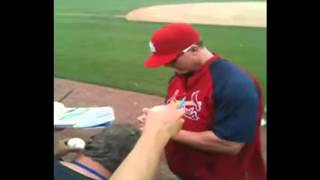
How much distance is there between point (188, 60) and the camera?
2.01 m

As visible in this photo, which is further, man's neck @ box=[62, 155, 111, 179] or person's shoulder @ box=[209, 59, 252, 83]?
person's shoulder @ box=[209, 59, 252, 83]

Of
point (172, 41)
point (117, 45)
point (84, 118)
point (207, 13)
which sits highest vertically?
point (172, 41)

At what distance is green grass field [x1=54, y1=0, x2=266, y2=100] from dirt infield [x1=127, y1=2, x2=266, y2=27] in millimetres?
140

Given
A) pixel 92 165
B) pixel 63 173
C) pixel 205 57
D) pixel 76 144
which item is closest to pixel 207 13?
pixel 205 57

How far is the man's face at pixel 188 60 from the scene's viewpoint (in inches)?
78.6

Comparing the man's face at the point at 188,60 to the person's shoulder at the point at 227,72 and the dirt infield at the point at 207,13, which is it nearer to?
the person's shoulder at the point at 227,72

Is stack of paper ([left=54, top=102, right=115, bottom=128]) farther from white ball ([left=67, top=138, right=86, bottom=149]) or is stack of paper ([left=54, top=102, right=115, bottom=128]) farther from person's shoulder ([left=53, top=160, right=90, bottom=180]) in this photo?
person's shoulder ([left=53, top=160, right=90, bottom=180])

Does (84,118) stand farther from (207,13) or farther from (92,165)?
(207,13)

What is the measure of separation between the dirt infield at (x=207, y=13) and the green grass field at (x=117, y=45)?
0.14m

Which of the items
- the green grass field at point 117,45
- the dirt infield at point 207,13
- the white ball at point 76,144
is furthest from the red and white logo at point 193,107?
the dirt infield at point 207,13

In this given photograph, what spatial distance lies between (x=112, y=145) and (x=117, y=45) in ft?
21.1

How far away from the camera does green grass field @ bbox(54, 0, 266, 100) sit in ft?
20.3

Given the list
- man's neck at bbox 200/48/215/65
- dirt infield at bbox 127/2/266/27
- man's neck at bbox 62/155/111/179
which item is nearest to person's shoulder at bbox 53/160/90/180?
man's neck at bbox 62/155/111/179
